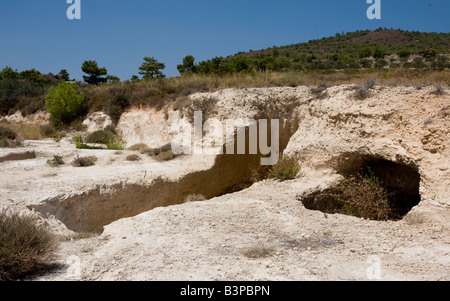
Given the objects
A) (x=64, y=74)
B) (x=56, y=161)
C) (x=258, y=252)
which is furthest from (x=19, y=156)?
(x=64, y=74)

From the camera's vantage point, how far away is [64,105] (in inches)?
602

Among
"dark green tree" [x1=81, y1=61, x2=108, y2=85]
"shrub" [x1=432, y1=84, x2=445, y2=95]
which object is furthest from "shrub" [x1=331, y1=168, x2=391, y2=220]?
"dark green tree" [x1=81, y1=61, x2=108, y2=85]

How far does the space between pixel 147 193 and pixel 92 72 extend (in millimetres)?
29711

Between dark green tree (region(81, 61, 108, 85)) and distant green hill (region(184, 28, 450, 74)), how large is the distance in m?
13.0

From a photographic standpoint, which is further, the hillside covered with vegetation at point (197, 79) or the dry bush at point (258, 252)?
the hillside covered with vegetation at point (197, 79)

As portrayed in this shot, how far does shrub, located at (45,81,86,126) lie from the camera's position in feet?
50.0

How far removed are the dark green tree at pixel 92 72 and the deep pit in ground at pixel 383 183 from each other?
3117cm

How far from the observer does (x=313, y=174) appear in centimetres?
801

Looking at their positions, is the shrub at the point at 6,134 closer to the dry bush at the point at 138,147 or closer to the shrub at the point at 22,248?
the dry bush at the point at 138,147

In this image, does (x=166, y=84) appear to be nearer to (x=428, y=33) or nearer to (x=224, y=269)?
(x=224, y=269)

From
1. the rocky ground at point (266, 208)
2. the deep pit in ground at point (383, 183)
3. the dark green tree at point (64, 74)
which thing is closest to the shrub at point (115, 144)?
the rocky ground at point (266, 208)

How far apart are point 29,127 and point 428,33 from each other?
47753 millimetres

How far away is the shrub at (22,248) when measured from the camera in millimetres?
3557

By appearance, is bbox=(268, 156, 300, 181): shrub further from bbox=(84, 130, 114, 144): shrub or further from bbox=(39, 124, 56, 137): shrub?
bbox=(39, 124, 56, 137): shrub
